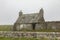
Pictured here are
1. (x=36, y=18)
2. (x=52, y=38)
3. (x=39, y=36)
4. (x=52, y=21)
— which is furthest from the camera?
(x=36, y=18)

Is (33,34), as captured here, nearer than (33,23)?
Yes

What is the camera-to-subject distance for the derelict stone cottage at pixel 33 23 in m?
37.0

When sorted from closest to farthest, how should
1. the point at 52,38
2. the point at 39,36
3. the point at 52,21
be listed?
the point at 52,38 < the point at 39,36 < the point at 52,21

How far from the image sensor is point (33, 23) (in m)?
38.8

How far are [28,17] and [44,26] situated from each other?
4939 millimetres

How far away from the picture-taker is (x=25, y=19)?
4050cm

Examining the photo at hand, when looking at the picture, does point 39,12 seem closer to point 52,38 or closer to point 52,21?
point 52,21

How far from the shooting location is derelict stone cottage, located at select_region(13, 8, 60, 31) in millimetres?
37000

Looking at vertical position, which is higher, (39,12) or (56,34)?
(39,12)

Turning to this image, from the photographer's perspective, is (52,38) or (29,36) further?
(29,36)

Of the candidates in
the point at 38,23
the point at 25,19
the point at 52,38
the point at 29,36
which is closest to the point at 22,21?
the point at 25,19

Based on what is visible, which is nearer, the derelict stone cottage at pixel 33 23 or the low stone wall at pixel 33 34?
the low stone wall at pixel 33 34

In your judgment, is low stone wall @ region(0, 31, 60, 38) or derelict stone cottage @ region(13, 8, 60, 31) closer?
low stone wall @ region(0, 31, 60, 38)

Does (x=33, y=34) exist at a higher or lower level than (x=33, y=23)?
lower
